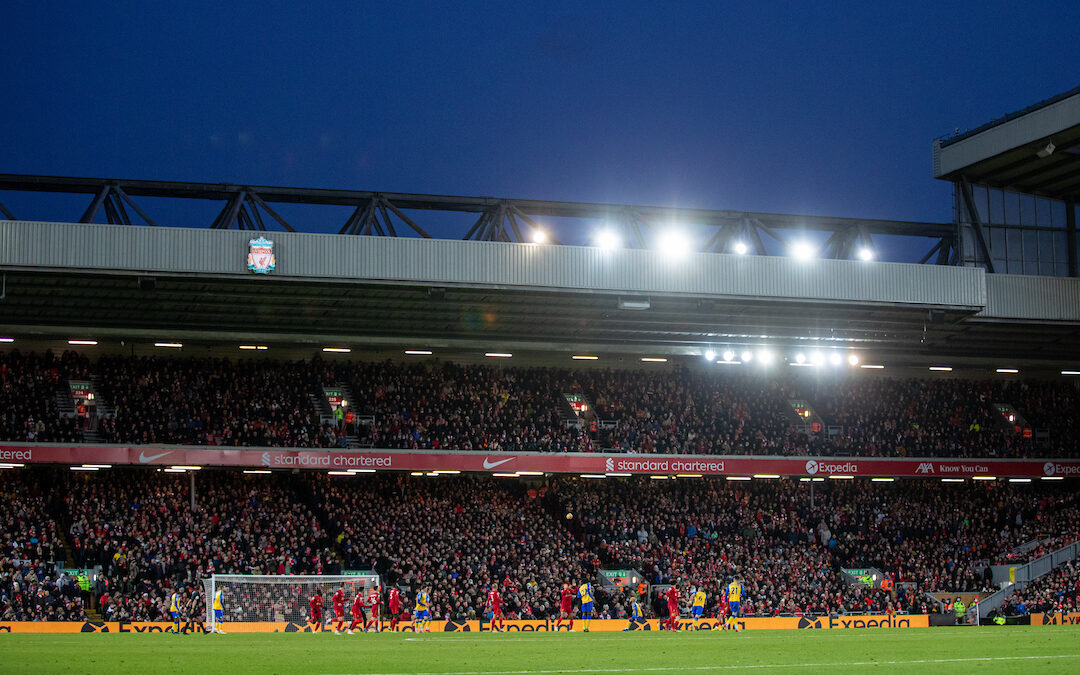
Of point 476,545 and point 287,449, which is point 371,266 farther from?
point 476,545

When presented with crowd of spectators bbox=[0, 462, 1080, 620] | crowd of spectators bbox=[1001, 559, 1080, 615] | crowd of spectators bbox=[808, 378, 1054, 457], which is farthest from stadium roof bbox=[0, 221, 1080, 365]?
crowd of spectators bbox=[1001, 559, 1080, 615]

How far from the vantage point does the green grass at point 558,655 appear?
54.1 feet

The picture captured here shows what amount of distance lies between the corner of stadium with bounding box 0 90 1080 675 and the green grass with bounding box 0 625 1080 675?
7471 mm

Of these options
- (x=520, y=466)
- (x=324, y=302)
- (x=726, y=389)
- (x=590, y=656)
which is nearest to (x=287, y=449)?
(x=324, y=302)

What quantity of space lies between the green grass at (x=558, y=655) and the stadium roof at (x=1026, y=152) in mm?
18818

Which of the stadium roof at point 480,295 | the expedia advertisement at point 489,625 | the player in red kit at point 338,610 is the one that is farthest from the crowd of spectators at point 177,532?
the stadium roof at point 480,295

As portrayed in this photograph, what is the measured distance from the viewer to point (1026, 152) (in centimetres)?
3888

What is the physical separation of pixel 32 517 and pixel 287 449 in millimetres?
8664

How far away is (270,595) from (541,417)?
1449 cm

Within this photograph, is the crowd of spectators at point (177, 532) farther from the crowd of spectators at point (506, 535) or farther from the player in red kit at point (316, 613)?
the player in red kit at point (316, 613)

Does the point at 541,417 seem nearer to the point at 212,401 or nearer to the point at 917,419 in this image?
the point at 212,401

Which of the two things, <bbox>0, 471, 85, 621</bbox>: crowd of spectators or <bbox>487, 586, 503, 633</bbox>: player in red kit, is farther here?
<bbox>487, 586, 503, 633</bbox>: player in red kit

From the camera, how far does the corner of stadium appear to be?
116 feet

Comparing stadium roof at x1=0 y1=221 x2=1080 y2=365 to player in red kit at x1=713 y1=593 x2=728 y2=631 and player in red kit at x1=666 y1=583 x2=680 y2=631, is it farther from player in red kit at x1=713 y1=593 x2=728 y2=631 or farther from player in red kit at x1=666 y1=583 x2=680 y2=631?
player in red kit at x1=713 y1=593 x2=728 y2=631
